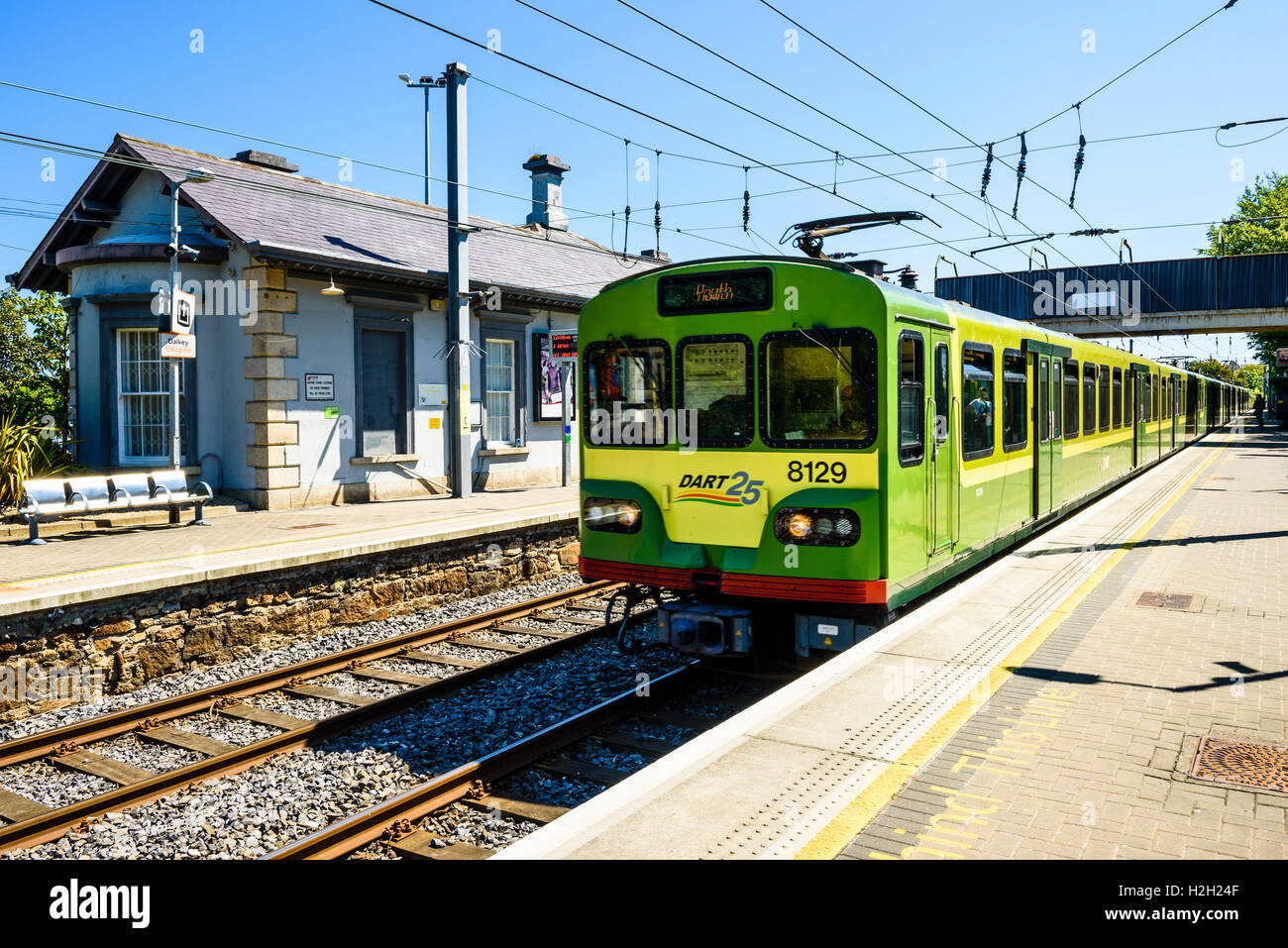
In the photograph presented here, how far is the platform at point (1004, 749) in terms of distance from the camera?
392 cm

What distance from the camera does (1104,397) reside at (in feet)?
51.8

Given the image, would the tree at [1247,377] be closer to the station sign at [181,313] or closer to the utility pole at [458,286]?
the utility pole at [458,286]

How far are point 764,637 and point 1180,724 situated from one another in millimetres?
2986

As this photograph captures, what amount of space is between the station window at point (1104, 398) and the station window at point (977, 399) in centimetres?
741

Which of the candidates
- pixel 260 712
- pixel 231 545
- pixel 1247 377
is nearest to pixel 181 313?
pixel 231 545

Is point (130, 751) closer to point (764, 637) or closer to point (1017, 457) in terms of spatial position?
point (764, 637)

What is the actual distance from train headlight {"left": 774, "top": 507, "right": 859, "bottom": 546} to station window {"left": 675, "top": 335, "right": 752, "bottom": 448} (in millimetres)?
661

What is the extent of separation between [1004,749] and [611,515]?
144 inches

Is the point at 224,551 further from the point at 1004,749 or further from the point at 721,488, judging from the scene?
the point at 1004,749
